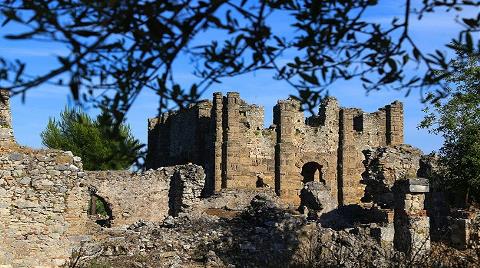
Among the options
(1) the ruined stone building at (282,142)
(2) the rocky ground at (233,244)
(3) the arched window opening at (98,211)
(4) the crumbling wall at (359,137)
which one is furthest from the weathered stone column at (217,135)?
(2) the rocky ground at (233,244)

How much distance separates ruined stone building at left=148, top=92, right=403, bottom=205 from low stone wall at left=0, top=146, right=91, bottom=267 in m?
19.8

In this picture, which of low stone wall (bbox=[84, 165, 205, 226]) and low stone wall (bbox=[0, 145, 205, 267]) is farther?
low stone wall (bbox=[84, 165, 205, 226])

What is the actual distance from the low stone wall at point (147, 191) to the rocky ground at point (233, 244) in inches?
299

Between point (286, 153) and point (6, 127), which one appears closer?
point (6, 127)

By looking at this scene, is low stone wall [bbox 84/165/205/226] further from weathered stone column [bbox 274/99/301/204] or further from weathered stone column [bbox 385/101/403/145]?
weathered stone column [bbox 385/101/403/145]

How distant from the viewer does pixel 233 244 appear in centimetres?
1631

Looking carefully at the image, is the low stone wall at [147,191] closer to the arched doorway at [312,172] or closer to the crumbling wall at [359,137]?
the arched doorway at [312,172]

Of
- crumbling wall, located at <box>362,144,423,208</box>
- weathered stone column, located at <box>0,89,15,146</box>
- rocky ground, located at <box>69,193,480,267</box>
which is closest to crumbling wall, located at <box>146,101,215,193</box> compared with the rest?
crumbling wall, located at <box>362,144,423,208</box>

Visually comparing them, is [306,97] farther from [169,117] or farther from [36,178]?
[169,117]

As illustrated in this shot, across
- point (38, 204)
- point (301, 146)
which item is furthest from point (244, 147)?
point (38, 204)

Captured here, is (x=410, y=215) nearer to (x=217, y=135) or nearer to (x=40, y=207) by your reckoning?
(x=40, y=207)

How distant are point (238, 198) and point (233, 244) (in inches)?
501

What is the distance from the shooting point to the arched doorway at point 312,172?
3775 cm

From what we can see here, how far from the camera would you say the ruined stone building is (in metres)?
35.5
